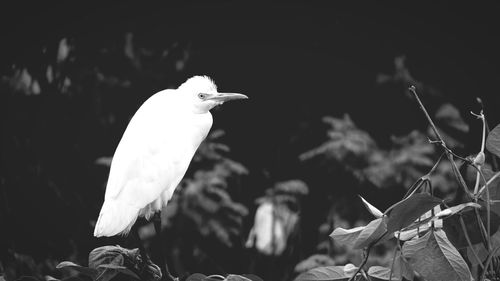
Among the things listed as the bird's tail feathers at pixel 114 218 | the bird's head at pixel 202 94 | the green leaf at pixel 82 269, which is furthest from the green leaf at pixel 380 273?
the bird's head at pixel 202 94

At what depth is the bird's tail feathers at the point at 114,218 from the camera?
121 cm

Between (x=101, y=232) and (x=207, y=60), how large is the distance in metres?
1.52

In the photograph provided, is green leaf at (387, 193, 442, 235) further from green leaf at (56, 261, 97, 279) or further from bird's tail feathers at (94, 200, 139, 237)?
bird's tail feathers at (94, 200, 139, 237)

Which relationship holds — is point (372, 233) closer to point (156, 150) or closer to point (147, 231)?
point (156, 150)

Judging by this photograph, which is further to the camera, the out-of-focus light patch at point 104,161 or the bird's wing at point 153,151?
the out-of-focus light patch at point 104,161

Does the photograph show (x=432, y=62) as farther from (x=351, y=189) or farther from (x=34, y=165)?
(x=34, y=165)

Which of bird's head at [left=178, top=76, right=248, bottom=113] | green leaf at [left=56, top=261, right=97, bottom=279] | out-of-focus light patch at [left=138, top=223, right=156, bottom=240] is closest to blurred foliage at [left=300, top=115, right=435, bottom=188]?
out-of-focus light patch at [left=138, top=223, right=156, bottom=240]

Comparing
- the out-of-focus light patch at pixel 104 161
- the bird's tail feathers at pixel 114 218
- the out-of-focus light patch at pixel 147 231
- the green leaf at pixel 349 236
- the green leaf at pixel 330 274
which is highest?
the green leaf at pixel 349 236

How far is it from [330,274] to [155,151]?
3.29 ft

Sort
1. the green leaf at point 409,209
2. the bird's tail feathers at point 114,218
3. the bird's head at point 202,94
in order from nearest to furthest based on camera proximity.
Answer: the green leaf at point 409,209
the bird's tail feathers at point 114,218
the bird's head at point 202,94

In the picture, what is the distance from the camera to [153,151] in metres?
1.40

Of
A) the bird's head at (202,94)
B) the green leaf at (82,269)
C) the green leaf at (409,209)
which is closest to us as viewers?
the green leaf at (409,209)

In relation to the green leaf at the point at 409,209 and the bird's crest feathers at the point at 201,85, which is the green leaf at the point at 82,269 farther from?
the bird's crest feathers at the point at 201,85

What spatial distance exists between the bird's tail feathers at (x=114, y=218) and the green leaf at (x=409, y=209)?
930mm
